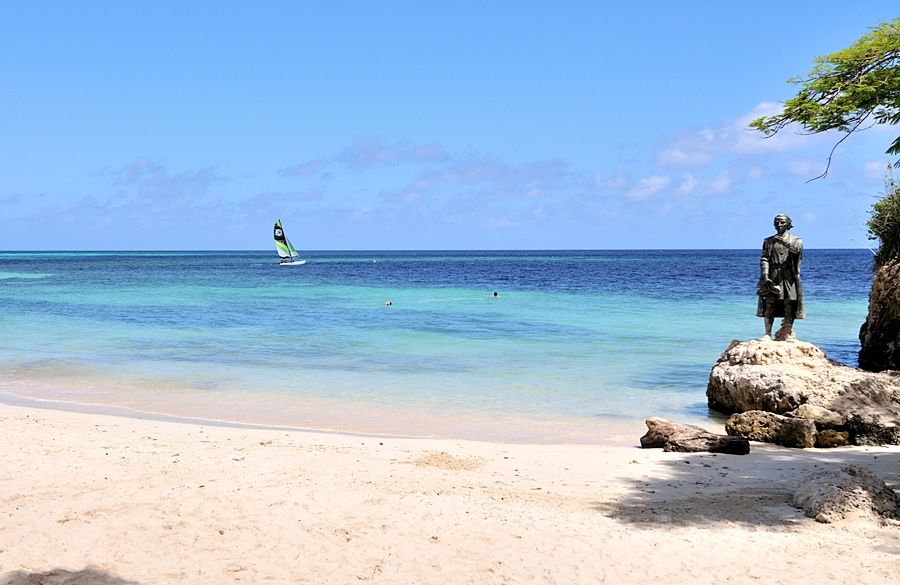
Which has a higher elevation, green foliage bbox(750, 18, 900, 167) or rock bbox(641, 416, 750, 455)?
green foliage bbox(750, 18, 900, 167)

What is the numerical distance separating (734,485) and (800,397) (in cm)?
292

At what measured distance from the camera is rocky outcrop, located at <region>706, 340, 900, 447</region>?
7184 millimetres

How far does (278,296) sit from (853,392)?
2534 centimetres

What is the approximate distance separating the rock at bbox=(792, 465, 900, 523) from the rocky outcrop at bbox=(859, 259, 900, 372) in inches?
286

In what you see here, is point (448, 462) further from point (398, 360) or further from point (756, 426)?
point (398, 360)

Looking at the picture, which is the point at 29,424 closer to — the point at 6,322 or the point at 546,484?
the point at 546,484

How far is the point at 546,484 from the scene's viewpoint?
585 cm

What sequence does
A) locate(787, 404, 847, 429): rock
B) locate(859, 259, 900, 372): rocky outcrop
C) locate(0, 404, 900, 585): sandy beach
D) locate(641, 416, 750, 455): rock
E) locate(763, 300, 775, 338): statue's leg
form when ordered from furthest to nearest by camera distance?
locate(859, 259, 900, 372): rocky outcrop, locate(763, 300, 775, 338): statue's leg, locate(787, 404, 847, 429): rock, locate(641, 416, 750, 455): rock, locate(0, 404, 900, 585): sandy beach

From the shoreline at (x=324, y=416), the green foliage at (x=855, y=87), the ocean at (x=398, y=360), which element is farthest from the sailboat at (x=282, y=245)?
the green foliage at (x=855, y=87)

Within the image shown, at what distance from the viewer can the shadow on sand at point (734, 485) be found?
4.91 m

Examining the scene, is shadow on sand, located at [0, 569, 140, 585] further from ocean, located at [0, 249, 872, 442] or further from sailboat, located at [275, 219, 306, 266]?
sailboat, located at [275, 219, 306, 266]

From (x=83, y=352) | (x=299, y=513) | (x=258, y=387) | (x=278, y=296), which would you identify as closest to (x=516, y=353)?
(x=258, y=387)

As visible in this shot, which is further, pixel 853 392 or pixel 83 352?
pixel 83 352

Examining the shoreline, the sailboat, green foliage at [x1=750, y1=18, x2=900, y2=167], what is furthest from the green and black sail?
green foliage at [x1=750, y1=18, x2=900, y2=167]
